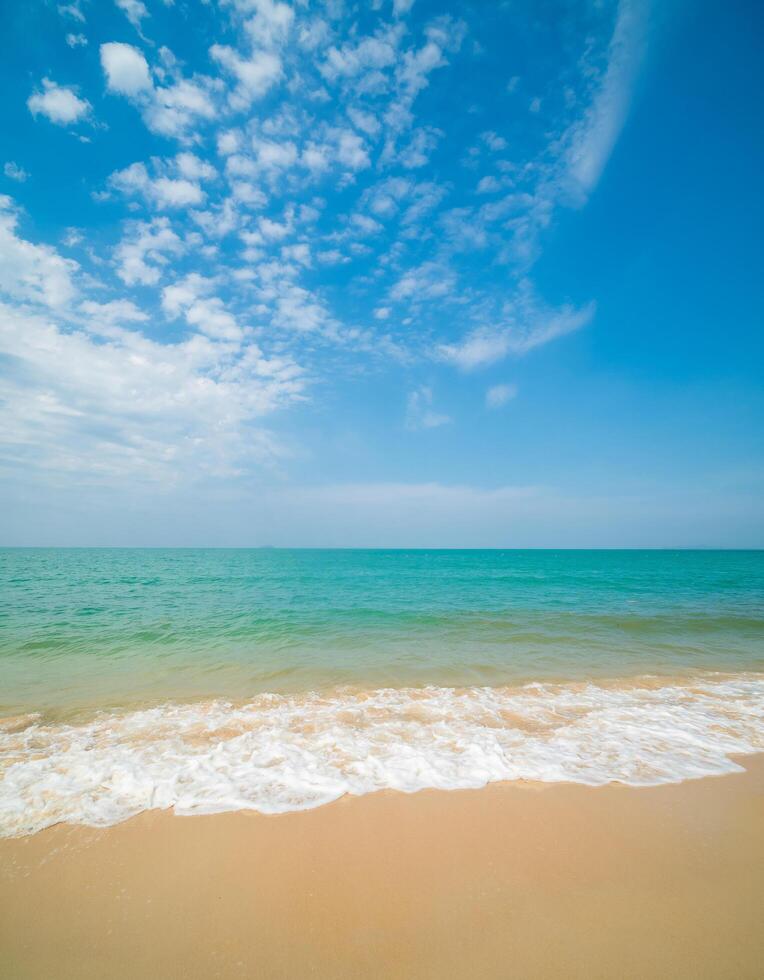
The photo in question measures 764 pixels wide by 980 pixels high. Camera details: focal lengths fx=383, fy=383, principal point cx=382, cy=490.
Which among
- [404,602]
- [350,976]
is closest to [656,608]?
[404,602]

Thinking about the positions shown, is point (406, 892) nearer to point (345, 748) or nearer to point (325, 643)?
point (345, 748)

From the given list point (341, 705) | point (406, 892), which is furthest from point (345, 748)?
point (406, 892)

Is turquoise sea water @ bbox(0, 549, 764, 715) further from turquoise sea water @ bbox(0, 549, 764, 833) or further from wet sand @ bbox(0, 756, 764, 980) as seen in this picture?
wet sand @ bbox(0, 756, 764, 980)

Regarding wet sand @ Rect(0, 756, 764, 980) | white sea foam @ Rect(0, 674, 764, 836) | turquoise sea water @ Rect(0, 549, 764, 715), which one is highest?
wet sand @ Rect(0, 756, 764, 980)

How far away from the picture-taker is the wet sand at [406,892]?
8.81 feet

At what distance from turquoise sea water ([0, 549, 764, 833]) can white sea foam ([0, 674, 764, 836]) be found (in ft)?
0.11

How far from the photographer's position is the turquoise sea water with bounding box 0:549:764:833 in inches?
192

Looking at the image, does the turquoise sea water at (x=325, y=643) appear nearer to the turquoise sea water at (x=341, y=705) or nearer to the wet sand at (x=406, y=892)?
the turquoise sea water at (x=341, y=705)

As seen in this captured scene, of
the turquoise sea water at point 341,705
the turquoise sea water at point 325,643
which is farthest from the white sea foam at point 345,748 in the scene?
the turquoise sea water at point 325,643

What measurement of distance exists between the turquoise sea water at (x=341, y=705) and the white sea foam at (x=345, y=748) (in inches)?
1.3

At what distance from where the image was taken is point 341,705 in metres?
7.58

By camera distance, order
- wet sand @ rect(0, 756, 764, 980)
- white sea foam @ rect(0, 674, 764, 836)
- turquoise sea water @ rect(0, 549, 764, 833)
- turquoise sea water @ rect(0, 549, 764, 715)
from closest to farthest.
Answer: wet sand @ rect(0, 756, 764, 980)
white sea foam @ rect(0, 674, 764, 836)
turquoise sea water @ rect(0, 549, 764, 833)
turquoise sea water @ rect(0, 549, 764, 715)

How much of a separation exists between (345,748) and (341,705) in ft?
6.34

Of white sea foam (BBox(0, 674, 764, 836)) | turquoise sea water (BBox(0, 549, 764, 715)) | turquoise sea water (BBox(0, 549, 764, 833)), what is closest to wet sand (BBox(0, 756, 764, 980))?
white sea foam (BBox(0, 674, 764, 836))
